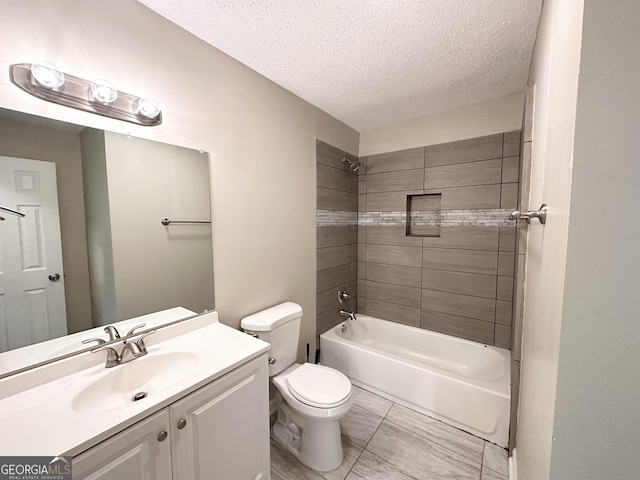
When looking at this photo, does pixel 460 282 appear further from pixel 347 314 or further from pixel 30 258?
pixel 30 258

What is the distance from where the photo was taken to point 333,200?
2555 mm

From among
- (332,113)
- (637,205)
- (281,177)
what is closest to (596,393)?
(637,205)

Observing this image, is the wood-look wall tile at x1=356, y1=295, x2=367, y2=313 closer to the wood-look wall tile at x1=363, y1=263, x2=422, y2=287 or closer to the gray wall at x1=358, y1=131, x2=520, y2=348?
the gray wall at x1=358, y1=131, x2=520, y2=348

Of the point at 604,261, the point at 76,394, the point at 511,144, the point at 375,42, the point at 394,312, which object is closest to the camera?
the point at 604,261

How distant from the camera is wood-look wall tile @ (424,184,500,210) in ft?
7.22

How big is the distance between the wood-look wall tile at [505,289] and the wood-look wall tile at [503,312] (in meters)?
0.04

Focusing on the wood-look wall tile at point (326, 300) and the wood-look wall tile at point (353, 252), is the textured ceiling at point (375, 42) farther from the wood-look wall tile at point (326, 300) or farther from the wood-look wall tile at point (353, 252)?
the wood-look wall tile at point (326, 300)

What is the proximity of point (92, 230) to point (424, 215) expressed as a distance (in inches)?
101

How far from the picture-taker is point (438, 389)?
186 cm

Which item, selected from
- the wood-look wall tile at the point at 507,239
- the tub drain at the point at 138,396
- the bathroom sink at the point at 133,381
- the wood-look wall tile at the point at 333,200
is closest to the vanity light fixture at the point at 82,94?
the bathroom sink at the point at 133,381

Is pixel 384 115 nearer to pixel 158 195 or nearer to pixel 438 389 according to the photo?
pixel 158 195

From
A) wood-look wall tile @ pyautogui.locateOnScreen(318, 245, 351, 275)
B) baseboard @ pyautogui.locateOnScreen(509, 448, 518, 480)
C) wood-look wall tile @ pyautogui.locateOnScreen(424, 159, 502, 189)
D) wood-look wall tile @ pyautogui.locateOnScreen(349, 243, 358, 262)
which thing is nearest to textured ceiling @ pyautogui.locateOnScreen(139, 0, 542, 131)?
wood-look wall tile @ pyautogui.locateOnScreen(424, 159, 502, 189)

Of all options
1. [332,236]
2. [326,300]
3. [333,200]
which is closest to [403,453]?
[326,300]

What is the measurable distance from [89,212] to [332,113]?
6.71ft
